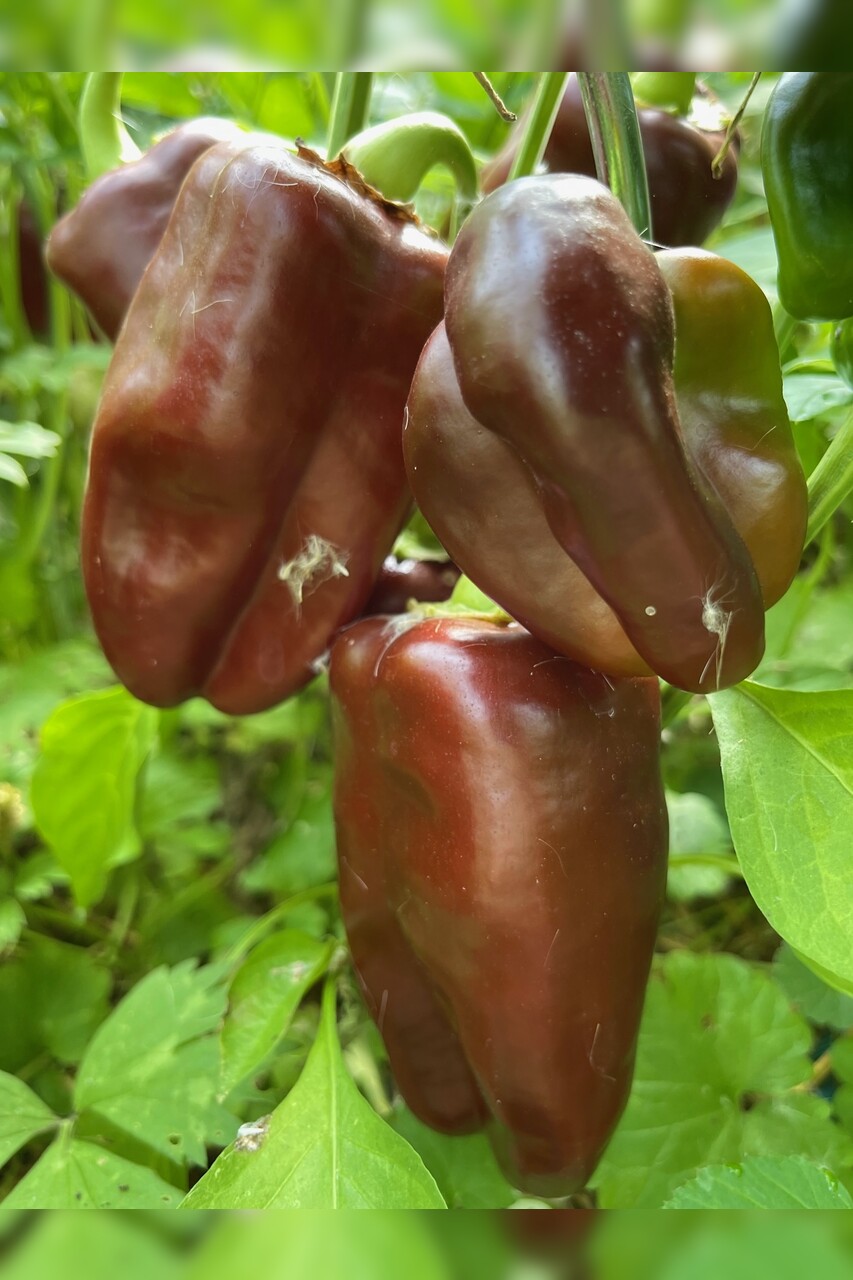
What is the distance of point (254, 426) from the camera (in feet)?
1.65

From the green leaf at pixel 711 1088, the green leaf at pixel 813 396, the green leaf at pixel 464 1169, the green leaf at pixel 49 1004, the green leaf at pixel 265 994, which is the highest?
the green leaf at pixel 813 396

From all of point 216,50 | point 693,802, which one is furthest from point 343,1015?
point 216,50

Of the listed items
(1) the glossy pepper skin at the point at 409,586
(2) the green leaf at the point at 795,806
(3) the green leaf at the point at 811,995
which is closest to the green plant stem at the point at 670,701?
(2) the green leaf at the point at 795,806

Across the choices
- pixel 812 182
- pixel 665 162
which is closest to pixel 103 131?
pixel 665 162

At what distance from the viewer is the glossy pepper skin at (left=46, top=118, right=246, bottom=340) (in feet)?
2.06

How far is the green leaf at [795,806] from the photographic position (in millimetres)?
453

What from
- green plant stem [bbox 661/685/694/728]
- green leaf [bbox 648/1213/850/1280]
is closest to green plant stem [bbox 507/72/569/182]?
green plant stem [bbox 661/685/694/728]

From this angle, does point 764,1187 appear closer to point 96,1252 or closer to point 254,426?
point 96,1252

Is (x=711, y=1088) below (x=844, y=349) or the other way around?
below

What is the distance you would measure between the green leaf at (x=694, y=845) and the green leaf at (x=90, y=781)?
18.0 inches

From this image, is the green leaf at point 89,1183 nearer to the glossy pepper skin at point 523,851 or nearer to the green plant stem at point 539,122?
the glossy pepper skin at point 523,851

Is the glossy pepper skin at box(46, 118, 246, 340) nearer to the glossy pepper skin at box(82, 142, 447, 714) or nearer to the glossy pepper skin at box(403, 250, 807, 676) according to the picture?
the glossy pepper skin at box(82, 142, 447, 714)

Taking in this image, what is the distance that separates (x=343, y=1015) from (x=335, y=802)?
28cm

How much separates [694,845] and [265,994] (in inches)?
16.3
